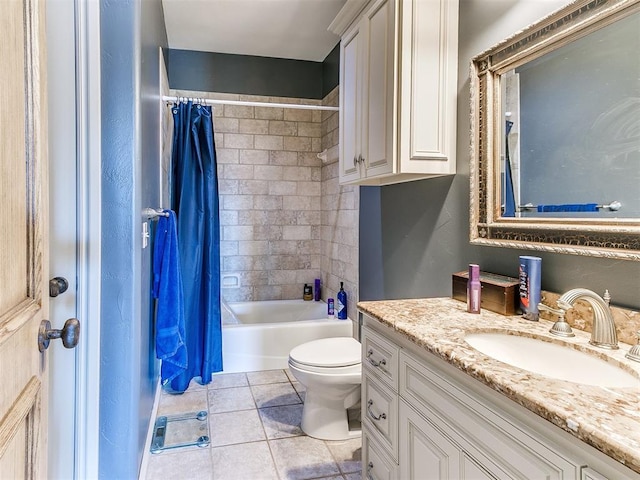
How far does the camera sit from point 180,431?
2.25 meters

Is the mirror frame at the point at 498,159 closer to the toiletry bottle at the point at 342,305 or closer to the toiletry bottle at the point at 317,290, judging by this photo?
Answer: the toiletry bottle at the point at 342,305

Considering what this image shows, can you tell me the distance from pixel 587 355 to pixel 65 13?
5.89 ft

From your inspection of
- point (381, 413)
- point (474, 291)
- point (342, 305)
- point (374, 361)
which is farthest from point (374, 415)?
point (342, 305)

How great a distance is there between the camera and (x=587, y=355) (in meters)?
1.04

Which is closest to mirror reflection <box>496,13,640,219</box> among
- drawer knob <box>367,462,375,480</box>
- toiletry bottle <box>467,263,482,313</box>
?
toiletry bottle <box>467,263,482,313</box>

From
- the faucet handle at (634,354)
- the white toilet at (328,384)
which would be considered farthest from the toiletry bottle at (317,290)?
the faucet handle at (634,354)

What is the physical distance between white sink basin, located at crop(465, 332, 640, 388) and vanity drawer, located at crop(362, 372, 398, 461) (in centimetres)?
34

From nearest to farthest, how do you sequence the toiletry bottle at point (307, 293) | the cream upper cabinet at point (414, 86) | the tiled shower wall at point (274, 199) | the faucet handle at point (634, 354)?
the faucet handle at point (634, 354), the cream upper cabinet at point (414, 86), the tiled shower wall at point (274, 199), the toiletry bottle at point (307, 293)

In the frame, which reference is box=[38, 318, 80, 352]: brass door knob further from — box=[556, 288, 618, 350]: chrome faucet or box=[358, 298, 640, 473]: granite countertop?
box=[556, 288, 618, 350]: chrome faucet

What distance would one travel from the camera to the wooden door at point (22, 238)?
62cm

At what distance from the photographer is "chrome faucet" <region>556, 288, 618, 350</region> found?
1.05 meters

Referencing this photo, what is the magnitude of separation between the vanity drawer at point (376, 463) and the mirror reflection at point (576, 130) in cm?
96

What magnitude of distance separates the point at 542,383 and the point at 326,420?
159 centimetres

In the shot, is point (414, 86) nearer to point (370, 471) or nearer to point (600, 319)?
point (600, 319)
